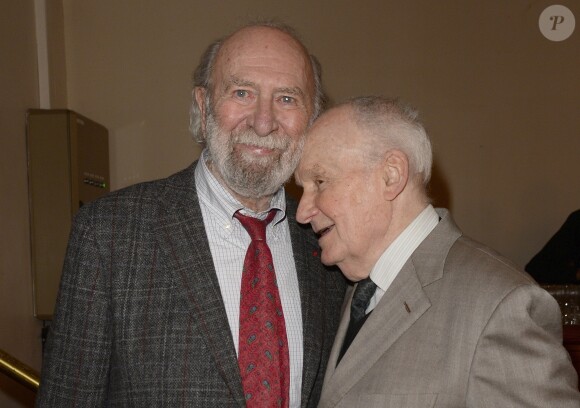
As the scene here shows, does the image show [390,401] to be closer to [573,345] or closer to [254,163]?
[254,163]

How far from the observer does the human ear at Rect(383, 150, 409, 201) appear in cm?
163

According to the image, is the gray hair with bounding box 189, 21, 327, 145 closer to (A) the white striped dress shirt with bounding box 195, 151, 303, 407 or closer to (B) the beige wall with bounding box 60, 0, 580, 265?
(A) the white striped dress shirt with bounding box 195, 151, 303, 407

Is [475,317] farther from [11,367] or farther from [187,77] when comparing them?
[187,77]

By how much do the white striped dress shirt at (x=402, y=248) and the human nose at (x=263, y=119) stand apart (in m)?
0.46

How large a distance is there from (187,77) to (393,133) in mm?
3162

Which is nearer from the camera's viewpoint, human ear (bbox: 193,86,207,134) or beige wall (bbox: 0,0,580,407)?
human ear (bbox: 193,86,207,134)

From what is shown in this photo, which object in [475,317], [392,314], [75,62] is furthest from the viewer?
[75,62]

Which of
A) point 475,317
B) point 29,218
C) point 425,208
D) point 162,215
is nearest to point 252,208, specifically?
point 162,215

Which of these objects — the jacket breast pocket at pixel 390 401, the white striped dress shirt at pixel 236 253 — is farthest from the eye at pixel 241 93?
the jacket breast pocket at pixel 390 401

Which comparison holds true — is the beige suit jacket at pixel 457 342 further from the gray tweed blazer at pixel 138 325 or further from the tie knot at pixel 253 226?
the tie knot at pixel 253 226

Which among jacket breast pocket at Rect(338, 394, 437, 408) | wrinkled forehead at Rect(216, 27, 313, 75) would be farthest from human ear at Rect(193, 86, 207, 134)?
jacket breast pocket at Rect(338, 394, 437, 408)

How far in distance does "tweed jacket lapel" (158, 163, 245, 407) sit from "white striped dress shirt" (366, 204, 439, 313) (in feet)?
1.28

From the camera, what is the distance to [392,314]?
5.22ft

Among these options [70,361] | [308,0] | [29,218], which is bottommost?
[29,218]
